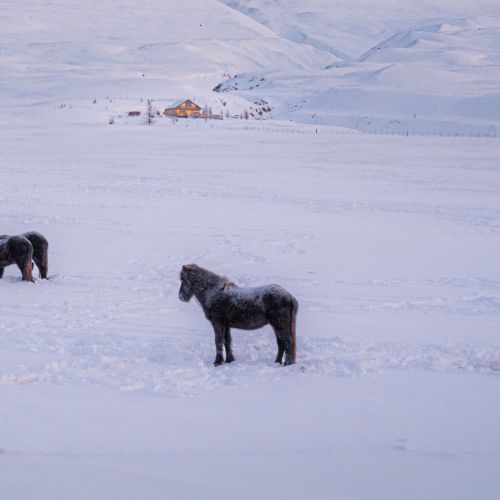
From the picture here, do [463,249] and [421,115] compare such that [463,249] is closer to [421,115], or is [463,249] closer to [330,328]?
[330,328]

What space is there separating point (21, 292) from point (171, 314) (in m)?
Result: 2.89

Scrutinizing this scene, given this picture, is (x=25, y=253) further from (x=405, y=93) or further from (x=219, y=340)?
→ (x=405, y=93)

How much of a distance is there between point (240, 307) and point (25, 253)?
210 inches

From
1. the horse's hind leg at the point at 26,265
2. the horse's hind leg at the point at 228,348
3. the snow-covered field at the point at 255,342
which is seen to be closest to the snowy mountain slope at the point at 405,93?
the snow-covered field at the point at 255,342

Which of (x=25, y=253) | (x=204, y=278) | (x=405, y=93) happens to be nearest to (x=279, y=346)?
(x=204, y=278)

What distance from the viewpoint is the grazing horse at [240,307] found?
7207mm

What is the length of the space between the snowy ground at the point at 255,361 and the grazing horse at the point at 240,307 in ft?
1.06

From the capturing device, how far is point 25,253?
36.4 ft

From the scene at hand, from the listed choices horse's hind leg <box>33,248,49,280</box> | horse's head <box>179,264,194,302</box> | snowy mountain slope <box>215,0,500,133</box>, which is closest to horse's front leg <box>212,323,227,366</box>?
horse's head <box>179,264,194,302</box>

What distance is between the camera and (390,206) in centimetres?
2206

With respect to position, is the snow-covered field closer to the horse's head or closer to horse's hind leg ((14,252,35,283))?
horse's hind leg ((14,252,35,283))

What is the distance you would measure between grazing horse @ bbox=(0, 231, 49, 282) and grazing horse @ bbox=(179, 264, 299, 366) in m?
4.40

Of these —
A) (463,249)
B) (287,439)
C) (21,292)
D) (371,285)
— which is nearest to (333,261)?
(371,285)

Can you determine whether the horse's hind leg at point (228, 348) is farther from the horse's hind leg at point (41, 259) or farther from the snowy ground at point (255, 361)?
the horse's hind leg at point (41, 259)
